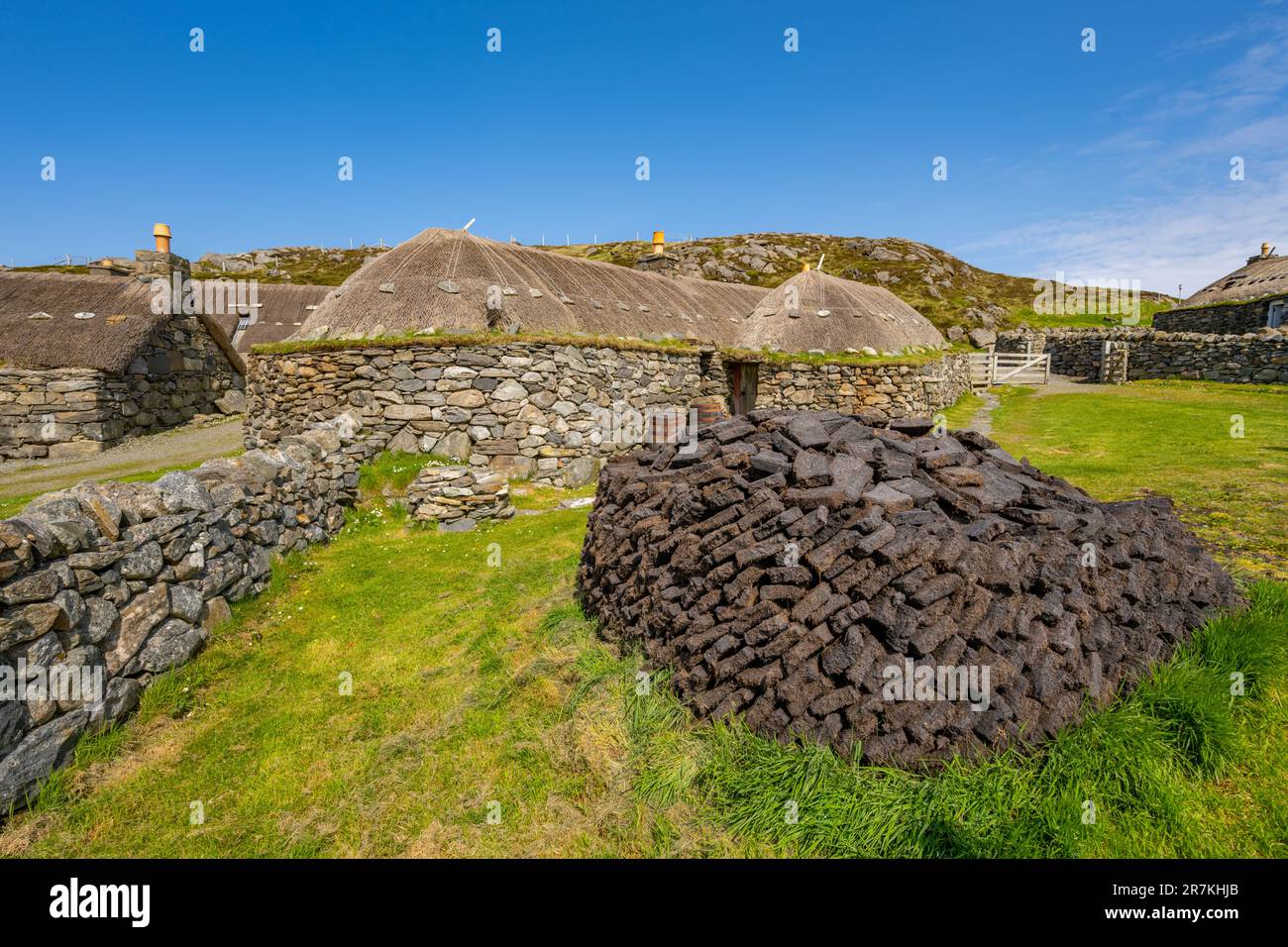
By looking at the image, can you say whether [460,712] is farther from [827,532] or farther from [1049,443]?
[1049,443]

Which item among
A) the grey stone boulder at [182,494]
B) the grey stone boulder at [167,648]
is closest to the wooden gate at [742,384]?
the grey stone boulder at [182,494]

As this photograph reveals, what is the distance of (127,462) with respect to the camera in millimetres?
14586

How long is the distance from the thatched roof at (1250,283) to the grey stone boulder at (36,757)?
43.8 meters

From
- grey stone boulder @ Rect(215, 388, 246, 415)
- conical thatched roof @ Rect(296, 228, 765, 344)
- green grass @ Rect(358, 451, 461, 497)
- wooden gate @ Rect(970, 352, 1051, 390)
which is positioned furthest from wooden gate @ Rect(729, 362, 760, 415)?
grey stone boulder @ Rect(215, 388, 246, 415)

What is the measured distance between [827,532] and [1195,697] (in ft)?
8.10

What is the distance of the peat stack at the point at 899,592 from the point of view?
12.0 feet

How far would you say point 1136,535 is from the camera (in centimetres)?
488

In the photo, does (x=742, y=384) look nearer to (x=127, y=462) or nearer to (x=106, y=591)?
(x=106, y=591)

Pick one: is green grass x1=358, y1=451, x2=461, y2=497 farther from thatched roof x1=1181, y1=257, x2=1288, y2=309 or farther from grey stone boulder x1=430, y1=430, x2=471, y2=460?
thatched roof x1=1181, y1=257, x2=1288, y2=309

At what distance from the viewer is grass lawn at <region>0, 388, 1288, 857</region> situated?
322 cm

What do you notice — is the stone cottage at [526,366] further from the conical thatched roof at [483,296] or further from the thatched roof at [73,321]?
→ the thatched roof at [73,321]

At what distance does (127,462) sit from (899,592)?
724 inches

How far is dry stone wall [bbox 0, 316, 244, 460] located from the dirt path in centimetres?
54
